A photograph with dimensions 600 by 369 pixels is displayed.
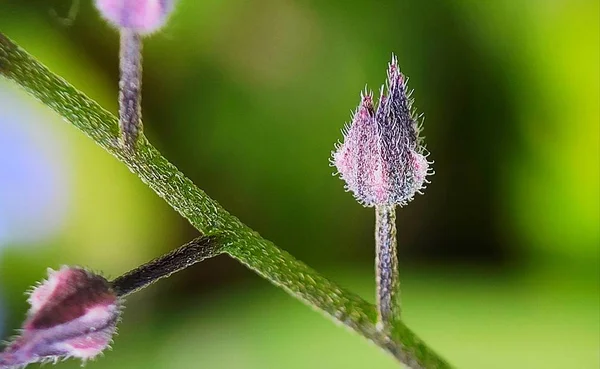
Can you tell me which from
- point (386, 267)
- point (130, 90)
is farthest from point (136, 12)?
point (386, 267)

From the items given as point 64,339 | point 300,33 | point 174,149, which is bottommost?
point 64,339

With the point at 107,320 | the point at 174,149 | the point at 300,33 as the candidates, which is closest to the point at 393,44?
the point at 300,33

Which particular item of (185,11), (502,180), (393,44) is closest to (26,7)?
(185,11)

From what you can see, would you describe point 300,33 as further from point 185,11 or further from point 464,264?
point 464,264

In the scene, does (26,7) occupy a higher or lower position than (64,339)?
higher

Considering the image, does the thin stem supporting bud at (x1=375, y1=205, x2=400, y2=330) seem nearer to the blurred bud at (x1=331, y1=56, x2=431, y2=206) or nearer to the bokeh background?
the blurred bud at (x1=331, y1=56, x2=431, y2=206)

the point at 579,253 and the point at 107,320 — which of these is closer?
the point at 107,320

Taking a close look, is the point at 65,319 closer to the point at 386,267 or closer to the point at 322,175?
the point at 386,267

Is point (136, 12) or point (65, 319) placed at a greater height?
point (136, 12)

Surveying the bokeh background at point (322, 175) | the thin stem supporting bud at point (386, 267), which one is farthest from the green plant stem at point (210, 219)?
the bokeh background at point (322, 175)
